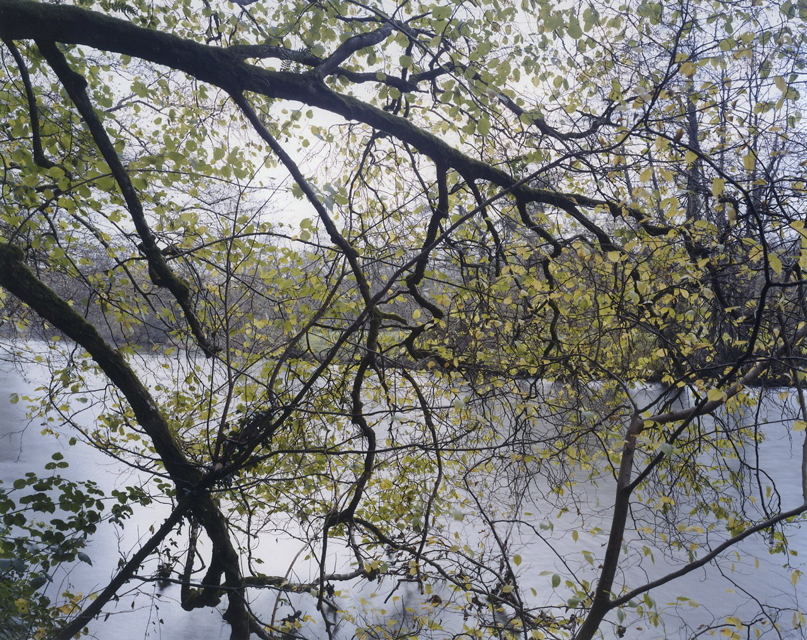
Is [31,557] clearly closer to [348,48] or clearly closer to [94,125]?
[94,125]

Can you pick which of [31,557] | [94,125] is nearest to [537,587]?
[31,557]

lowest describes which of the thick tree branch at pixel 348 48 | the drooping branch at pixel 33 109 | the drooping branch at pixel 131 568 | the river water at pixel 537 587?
the drooping branch at pixel 131 568

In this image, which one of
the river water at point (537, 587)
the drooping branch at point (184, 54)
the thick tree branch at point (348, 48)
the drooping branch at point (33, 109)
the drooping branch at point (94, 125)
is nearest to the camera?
the drooping branch at point (184, 54)

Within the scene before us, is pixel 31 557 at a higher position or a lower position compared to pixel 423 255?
lower

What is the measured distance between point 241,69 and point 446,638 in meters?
3.72

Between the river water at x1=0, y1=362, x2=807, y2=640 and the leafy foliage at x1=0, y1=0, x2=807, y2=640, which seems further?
the river water at x1=0, y1=362, x2=807, y2=640

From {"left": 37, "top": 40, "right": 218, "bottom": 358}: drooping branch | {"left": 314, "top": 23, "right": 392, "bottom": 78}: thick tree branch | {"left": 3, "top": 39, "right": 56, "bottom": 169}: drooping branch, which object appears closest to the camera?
{"left": 37, "top": 40, "right": 218, "bottom": 358}: drooping branch

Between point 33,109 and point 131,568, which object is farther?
point 33,109

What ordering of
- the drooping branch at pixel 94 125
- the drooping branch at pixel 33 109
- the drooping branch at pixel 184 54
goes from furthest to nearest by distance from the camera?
the drooping branch at pixel 33 109 → the drooping branch at pixel 94 125 → the drooping branch at pixel 184 54

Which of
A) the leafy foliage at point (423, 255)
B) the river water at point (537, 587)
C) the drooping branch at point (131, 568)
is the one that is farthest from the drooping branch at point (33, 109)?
the river water at point (537, 587)

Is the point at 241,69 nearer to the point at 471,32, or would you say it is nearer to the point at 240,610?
the point at 471,32

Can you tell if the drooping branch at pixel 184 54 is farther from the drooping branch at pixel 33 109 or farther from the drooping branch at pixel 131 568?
the drooping branch at pixel 131 568

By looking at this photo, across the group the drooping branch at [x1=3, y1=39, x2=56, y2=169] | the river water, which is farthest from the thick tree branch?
the river water

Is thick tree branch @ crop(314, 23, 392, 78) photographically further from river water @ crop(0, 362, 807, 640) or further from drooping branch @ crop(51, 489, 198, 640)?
river water @ crop(0, 362, 807, 640)
